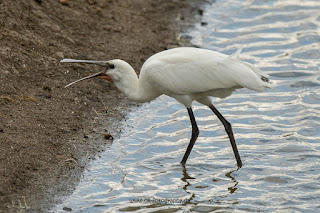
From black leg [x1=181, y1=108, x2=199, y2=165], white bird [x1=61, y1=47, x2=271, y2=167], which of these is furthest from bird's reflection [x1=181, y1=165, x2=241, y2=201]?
white bird [x1=61, y1=47, x2=271, y2=167]

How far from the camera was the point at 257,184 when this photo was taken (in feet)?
25.4

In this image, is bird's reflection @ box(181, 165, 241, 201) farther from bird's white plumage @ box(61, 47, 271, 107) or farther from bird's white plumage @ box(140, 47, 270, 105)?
bird's white plumage @ box(140, 47, 270, 105)

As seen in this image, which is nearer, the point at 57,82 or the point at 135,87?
the point at 135,87

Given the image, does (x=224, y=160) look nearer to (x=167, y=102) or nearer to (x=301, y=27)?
(x=167, y=102)

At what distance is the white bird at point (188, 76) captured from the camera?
25.6 feet

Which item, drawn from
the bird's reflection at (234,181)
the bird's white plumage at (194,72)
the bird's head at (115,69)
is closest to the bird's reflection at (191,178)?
the bird's reflection at (234,181)

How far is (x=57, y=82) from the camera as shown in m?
9.68

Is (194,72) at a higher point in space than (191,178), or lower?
higher

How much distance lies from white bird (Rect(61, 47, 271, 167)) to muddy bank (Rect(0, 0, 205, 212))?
3.21ft

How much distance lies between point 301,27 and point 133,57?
13.6 ft

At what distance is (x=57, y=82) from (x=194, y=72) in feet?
8.41

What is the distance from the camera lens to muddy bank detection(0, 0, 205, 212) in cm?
729

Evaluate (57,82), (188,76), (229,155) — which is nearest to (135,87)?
(188,76)

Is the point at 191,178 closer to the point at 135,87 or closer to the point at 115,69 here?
the point at 135,87
